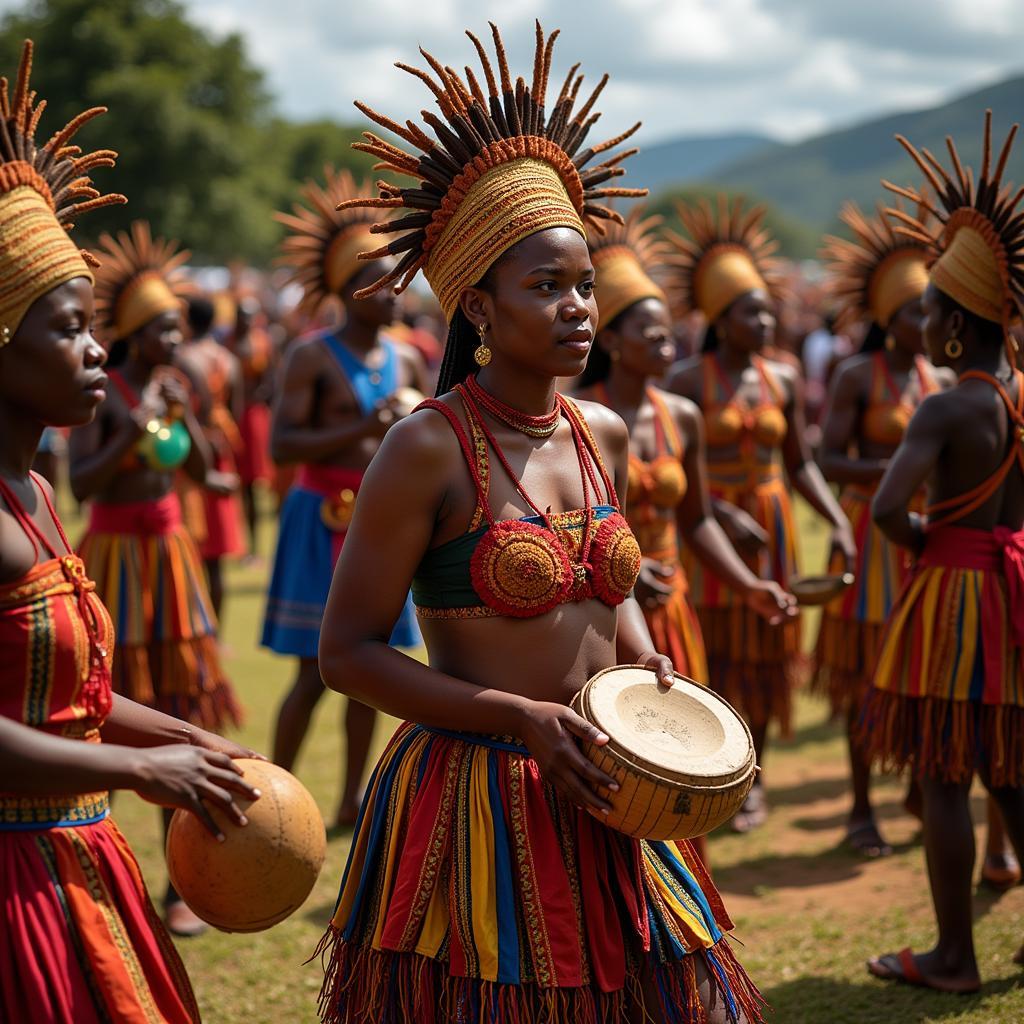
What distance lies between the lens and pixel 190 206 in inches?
2265

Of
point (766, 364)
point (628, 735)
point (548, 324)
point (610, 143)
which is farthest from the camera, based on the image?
point (766, 364)

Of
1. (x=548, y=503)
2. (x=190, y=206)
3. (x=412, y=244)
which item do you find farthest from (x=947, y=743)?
(x=190, y=206)

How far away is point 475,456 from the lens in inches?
129

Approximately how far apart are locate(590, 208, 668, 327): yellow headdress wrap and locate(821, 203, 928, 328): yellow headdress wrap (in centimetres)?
125

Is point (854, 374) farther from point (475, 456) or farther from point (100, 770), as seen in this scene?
point (100, 770)

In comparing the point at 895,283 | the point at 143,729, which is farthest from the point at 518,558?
the point at 895,283

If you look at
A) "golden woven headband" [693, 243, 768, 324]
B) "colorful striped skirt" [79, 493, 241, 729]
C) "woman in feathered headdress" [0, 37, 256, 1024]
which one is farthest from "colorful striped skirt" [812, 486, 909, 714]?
"woman in feathered headdress" [0, 37, 256, 1024]

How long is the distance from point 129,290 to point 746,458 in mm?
3194

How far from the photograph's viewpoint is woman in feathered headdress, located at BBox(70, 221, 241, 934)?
19.8 feet

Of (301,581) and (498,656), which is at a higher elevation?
(498,656)

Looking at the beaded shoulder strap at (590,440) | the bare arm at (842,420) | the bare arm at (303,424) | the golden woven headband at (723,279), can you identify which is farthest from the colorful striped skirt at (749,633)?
the beaded shoulder strap at (590,440)

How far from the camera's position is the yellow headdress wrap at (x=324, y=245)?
6836mm

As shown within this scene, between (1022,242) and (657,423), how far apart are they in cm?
167

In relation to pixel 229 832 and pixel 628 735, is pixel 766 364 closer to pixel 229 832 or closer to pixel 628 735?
pixel 628 735
